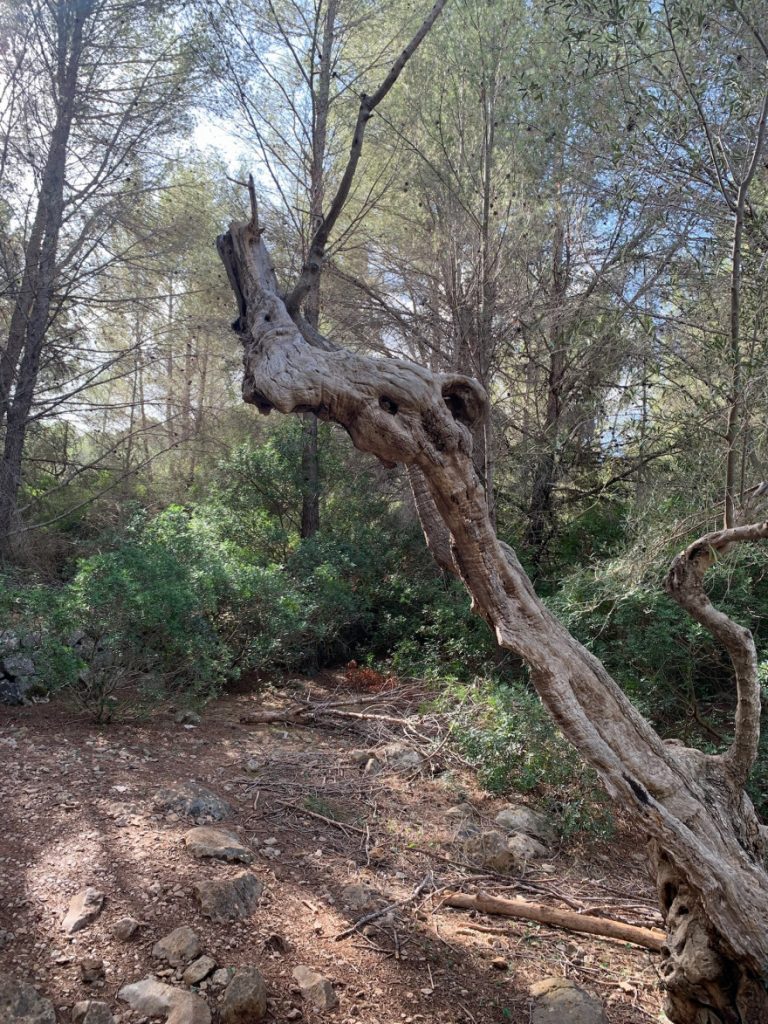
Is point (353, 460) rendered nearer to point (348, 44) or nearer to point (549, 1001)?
point (348, 44)

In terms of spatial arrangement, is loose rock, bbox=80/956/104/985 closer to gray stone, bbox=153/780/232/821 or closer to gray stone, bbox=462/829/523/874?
gray stone, bbox=153/780/232/821

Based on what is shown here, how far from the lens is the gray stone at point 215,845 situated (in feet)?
10.3

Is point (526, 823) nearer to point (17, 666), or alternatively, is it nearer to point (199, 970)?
point (199, 970)

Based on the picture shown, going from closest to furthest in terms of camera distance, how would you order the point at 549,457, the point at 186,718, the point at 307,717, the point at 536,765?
the point at 536,765
the point at 186,718
the point at 307,717
the point at 549,457

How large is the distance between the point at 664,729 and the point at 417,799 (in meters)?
2.16

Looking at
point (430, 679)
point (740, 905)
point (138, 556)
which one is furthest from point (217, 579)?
point (740, 905)

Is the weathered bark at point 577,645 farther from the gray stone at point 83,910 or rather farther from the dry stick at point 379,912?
the gray stone at point 83,910

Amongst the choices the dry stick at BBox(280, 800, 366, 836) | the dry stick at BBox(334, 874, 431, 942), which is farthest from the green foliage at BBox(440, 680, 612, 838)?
the dry stick at BBox(334, 874, 431, 942)

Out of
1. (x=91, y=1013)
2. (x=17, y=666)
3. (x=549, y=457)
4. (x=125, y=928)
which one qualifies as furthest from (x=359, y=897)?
(x=549, y=457)

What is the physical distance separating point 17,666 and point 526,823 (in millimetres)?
3474

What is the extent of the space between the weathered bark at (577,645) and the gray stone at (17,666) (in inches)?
133

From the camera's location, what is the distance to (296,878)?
3.22 metres

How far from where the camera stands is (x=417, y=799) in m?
4.39

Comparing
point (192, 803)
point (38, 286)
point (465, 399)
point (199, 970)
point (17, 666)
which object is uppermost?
point (38, 286)
